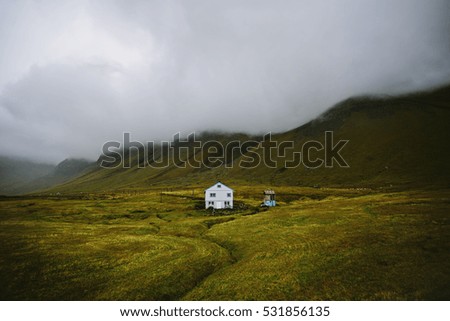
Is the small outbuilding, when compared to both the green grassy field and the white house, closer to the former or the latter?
the white house

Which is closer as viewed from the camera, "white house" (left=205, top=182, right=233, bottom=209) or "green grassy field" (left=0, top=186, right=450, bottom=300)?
"green grassy field" (left=0, top=186, right=450, bottom=300)

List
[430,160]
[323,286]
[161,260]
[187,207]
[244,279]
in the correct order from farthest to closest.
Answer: [430,160], [187,207], [161,260], [244,279], [323,286]

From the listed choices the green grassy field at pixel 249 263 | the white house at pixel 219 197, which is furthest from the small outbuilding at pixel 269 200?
the green grassy field at pixel 249 263

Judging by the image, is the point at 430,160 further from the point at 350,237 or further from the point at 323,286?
the point at 323,286

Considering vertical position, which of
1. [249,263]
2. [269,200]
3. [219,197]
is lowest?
[249,263]

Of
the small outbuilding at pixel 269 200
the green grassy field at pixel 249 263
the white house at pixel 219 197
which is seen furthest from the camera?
the small outbuilding at pixel 269 200

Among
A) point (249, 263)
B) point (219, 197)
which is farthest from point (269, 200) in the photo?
point (249, 263)

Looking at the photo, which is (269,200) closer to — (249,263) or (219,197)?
(219,197)

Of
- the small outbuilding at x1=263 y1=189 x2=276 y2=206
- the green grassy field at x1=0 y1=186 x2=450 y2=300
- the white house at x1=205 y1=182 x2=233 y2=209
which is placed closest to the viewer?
the green grassy field at x1=0 y1=186 x2=450 y2=300

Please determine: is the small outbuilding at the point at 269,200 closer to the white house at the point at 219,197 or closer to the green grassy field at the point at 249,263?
the white house at the point at 219,197

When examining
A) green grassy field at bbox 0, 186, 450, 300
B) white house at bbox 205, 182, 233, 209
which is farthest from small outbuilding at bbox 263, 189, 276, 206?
green grassy field at bbox 0, 186, 450, 300

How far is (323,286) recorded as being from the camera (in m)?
24.9
